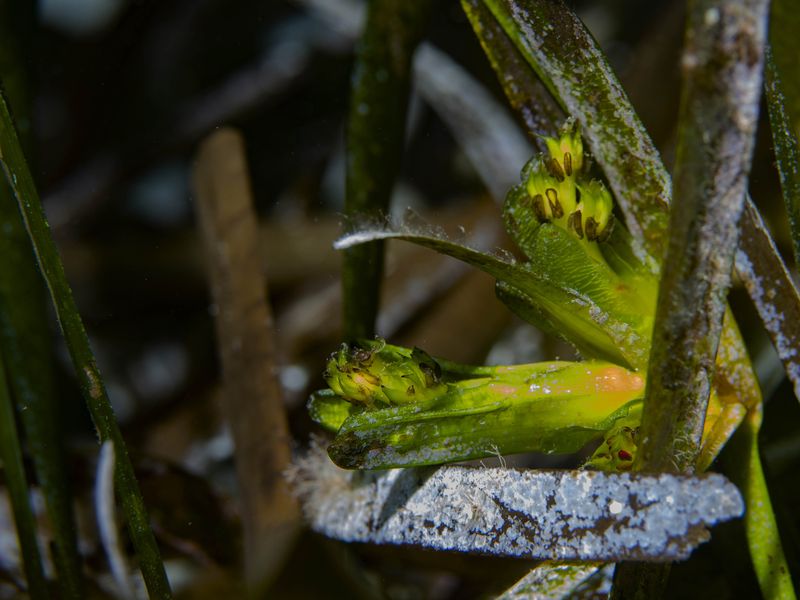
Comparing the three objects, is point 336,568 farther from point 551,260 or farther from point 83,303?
point 83,303

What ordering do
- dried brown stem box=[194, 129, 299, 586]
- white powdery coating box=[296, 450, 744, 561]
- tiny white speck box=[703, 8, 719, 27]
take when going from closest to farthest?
tiny white speck box=[703, 8, 719, 27], white powdery coating box=[296, 450, 744, 561], dried brown stem box=[194, 129, 299, 586]

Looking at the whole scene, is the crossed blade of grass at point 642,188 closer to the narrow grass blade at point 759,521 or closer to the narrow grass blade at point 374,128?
the narrow grass blade at point 759,521

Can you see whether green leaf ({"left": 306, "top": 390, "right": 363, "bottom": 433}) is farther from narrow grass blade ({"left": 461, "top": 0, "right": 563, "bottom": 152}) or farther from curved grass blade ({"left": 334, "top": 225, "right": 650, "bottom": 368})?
narrow grass blade ({"left": 461, "top": 0, "right": 563, "bottom": 152})

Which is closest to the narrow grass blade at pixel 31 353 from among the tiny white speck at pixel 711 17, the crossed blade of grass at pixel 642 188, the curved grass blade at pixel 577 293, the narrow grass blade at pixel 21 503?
the narrow grass blade at pixel 21 503

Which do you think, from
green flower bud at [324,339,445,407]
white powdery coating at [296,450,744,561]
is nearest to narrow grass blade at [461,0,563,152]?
green flower bud at [324,339,445,407]

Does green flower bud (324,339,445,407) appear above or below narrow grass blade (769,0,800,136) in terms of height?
below

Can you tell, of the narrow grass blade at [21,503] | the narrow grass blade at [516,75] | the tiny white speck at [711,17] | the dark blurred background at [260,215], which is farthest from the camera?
the dark blurred background at [260,215]

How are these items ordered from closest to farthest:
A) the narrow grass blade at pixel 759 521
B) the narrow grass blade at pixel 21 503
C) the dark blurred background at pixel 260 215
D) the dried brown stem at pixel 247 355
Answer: the narrow grass blade at pixel 759 521 < the narrow grass blade at pixel 21 503 < the dried brown stem at pixel 247 355 < the dark blurred background at pixel 260 215
